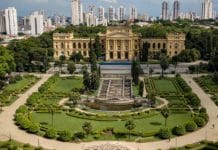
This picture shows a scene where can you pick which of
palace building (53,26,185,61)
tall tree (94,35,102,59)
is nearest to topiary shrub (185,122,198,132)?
palace building (53,26,185,61)

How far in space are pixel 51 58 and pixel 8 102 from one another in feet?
118

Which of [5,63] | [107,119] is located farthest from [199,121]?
[5,63]

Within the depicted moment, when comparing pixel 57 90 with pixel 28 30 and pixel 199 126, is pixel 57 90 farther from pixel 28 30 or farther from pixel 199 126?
pixel 28 30

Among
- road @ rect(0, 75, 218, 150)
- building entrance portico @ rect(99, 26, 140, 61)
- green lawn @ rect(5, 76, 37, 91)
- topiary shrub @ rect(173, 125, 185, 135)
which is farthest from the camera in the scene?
building entrance portico @ rect(99, 26, 140, 61)

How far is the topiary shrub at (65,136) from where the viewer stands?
34094mm

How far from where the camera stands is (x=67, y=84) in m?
59.8

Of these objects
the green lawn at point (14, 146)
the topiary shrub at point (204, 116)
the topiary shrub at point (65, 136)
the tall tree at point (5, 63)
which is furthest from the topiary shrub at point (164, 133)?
the tall tree at point (5, 63)

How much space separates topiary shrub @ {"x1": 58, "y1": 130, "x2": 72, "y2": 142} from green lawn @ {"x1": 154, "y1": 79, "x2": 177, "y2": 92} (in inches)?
922

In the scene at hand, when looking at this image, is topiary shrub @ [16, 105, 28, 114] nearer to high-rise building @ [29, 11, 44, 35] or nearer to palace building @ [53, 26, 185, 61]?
palace building @ [53, 26, 185, 61]

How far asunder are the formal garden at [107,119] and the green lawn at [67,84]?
1619 mm

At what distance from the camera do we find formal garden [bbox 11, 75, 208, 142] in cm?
3522

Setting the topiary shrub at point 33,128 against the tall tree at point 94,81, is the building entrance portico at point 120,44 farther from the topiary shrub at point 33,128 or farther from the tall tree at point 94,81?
the topiary shrub at point 33,128

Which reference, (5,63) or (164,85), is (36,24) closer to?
(5,63)

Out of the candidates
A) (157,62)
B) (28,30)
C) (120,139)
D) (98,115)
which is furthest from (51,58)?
(28,30)
